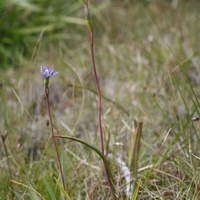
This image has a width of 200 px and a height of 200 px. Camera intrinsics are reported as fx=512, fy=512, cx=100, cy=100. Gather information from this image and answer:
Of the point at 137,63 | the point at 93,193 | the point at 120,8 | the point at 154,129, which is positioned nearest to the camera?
the point at 93,193

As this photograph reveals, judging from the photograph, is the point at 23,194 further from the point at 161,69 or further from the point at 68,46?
the point at 68,46

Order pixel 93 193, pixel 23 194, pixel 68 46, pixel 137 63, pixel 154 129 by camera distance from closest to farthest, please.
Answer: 1. pixel 23 194
2. pixel 93 193
3. pixel 154 129
4. pixel 137 63
5. pixel 68 46

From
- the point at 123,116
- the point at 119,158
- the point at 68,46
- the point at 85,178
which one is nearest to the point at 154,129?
the point at 123,116

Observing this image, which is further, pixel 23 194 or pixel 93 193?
pixel 93 193

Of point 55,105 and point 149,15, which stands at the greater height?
point 149,15

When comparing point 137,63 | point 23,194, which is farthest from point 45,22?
point 23,194

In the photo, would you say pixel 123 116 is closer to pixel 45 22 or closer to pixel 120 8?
pixel 45 22
